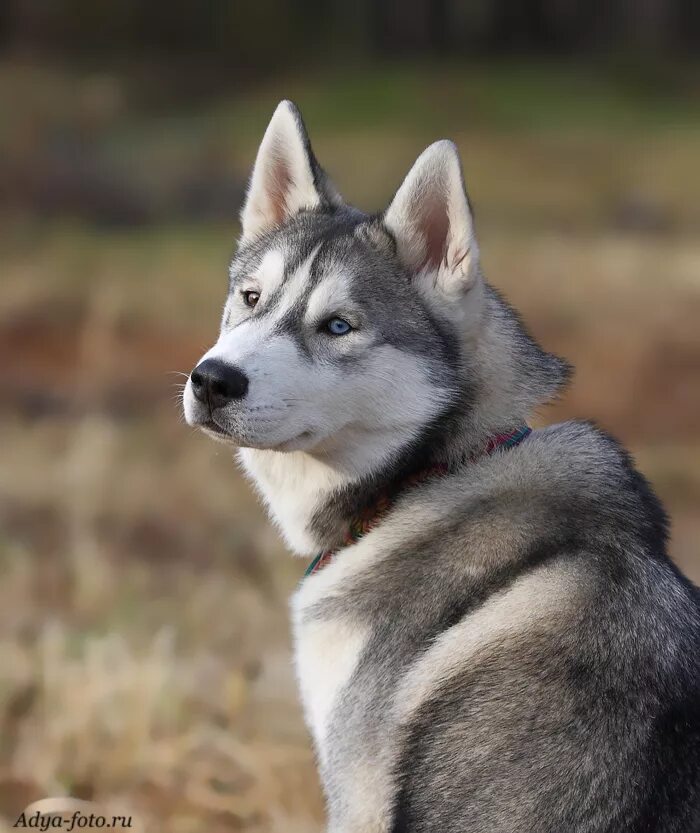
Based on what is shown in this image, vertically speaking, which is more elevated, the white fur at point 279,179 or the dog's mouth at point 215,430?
the white fur at point 279,179

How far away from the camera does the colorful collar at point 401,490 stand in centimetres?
287

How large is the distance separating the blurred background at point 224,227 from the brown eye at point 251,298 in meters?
2.35

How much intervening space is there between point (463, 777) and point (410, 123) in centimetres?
973

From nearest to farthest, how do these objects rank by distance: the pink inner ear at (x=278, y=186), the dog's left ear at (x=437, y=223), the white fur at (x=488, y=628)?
the white fur at (x=488, y=628) → the dog's left ear at (x=437, y=223) → the pink inner ear at (x=278, y=186)

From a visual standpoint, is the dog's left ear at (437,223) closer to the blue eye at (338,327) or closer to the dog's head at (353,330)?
the dog's head at (353,330)

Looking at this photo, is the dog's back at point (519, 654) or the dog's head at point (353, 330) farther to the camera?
the dog's head at point (353, 330)

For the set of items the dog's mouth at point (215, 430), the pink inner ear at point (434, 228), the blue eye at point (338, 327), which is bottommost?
the dog's mouth at point (215, 430)

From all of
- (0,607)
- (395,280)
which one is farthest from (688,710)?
(0,607)

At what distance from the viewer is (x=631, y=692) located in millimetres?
2326

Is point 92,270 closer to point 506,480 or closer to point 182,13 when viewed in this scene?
point 182,13

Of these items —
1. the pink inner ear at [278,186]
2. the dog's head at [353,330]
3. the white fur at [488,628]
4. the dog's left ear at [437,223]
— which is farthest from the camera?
the pink inner ear at [278,186]

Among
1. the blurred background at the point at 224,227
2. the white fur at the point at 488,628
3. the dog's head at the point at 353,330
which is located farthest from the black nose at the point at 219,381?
the blurred background at the point at 224,227

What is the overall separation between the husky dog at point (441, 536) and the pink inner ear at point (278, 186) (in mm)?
14

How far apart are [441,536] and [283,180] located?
4.15 ft
